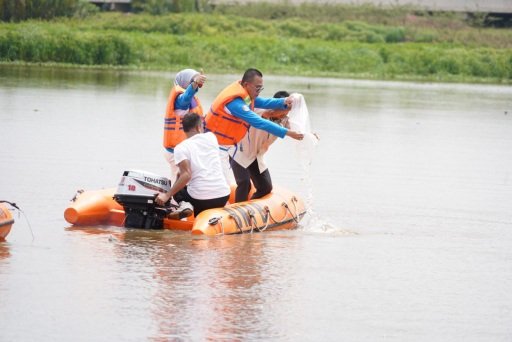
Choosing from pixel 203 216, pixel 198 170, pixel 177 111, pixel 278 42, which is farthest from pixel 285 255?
pixel 278 42

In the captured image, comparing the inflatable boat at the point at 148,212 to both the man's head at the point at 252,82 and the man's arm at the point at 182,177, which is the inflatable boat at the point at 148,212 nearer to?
the man's arm at the point at 182,177

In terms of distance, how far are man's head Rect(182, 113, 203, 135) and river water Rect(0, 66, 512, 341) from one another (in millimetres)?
1033

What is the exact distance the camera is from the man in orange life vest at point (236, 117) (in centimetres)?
Result: 1250

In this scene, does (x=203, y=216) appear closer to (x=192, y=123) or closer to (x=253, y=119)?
(x=192, y=123)

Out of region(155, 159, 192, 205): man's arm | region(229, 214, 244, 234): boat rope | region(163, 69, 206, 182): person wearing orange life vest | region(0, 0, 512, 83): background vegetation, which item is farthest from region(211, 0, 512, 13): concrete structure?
region(155, 159, 192, 205): man's arm

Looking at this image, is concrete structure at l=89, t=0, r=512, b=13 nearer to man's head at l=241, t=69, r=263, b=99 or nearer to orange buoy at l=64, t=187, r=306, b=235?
man's head at l=241, t=69, r=263, b=99

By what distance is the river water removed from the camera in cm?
861

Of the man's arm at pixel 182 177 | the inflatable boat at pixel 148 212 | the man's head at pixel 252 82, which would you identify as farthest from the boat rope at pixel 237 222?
the man's head at pixel 252 82

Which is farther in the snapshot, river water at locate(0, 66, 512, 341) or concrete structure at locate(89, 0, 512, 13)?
concrete structure at locate(89, 0, 512, 13)

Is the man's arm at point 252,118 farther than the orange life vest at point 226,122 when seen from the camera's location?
No

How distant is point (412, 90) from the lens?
41.7m

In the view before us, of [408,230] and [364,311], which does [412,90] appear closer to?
[408,230]

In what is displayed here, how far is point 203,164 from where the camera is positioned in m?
11.8

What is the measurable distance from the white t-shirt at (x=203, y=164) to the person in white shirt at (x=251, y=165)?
92cm
